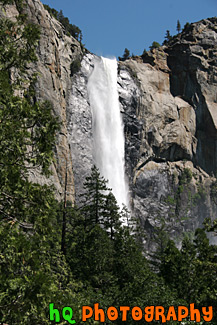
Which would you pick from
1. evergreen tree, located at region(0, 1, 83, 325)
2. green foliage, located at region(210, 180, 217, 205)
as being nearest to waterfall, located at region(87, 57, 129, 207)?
green foliage, located at region(210, 180, 217, 205)

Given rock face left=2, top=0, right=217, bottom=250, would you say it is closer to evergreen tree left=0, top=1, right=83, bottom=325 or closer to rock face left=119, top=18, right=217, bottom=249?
rock face left=119, top=18, right=217, bottom=249

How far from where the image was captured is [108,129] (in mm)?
58344

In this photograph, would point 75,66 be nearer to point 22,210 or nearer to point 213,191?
point 213,191

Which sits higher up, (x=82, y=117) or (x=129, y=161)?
(x=82, y=117)

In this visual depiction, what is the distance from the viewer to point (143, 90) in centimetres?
6762

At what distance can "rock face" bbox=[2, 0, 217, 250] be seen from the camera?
48.9 m

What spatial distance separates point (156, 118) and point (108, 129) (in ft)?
44.0

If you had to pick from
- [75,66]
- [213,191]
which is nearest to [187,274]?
[75,66]

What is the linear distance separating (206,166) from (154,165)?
1500 centimetres

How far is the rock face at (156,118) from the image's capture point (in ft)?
160

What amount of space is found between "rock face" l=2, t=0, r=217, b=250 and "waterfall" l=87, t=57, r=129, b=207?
155 cm

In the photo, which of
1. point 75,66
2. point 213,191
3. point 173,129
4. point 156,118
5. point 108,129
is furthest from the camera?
point 213,191

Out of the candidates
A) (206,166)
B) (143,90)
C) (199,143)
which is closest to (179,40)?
(143,90)

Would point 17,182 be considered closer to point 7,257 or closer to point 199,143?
point 7,257
